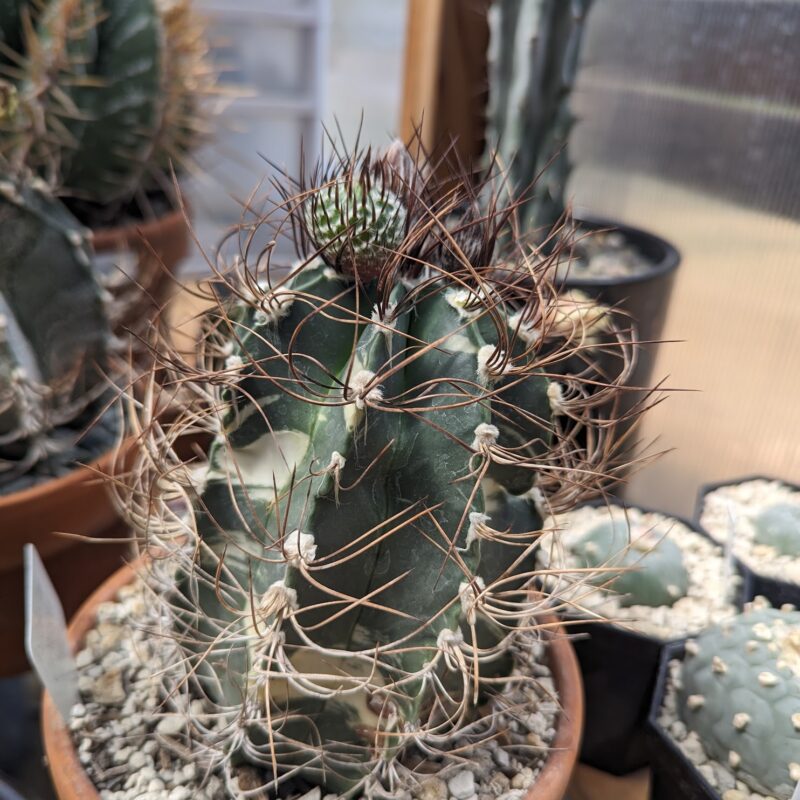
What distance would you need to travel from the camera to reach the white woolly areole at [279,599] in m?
0.37

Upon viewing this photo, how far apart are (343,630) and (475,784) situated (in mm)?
129

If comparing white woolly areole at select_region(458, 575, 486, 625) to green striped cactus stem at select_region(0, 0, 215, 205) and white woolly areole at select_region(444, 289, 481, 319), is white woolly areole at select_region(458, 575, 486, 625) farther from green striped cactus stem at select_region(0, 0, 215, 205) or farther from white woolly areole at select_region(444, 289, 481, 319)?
green striped cactus stem at select_region(0, 0, 215, 205)

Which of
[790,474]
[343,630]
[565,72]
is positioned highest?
[565,72]

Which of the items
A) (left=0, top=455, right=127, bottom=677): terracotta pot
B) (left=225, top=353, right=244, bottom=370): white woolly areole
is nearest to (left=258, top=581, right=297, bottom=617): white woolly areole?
(left=225, top=353, right=244, bottom=370): white woolly areole

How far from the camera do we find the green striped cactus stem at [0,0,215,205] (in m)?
0.81

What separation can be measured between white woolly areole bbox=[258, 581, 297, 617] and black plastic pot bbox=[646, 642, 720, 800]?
31cm

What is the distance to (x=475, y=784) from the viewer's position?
45 cm

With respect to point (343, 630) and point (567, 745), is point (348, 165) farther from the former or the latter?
point (567, 745)

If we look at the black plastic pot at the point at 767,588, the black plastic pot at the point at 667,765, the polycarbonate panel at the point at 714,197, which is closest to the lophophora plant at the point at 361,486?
the black plastic pot at the point at 667,765

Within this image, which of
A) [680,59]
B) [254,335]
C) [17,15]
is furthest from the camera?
[680,59]

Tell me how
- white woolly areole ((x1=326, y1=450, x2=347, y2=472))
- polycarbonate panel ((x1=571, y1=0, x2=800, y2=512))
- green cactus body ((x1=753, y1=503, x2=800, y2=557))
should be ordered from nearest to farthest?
white woolly areole ((x1=326, y1=450, x2=347, y2=472)) → green cactus body ((x1=753, y1=503, x2=800, y2=557)) → polycarbonate panel ((x1=571, y1=0, x2=800, y2=512))

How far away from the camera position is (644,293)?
34.9 inches

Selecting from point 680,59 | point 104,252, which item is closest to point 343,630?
point 104,252

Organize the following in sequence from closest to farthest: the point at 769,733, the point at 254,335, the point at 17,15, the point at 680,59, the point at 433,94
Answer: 1. the point at 254,335
2. the point at 769,733
3. the point at 17,15
4. the point at 680,59
5. the point at 433,94
